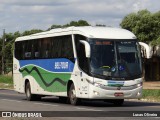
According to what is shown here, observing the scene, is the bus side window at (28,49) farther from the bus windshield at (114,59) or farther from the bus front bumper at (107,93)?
the bus front bumper at (107,93)

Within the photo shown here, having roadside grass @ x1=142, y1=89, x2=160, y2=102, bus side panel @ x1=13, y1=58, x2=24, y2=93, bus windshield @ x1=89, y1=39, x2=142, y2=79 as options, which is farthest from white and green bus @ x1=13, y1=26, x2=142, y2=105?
roadside grass @ x1=142, y1=89, x2=160, y2=102

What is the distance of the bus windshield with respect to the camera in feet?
75.8

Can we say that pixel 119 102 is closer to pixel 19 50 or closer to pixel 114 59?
pixel 114 59

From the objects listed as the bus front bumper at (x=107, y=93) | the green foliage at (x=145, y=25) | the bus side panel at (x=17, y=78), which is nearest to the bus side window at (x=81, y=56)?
the bus front bumper at (x=107, y=93)

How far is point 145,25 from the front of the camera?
233 feet

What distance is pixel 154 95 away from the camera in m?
33.5

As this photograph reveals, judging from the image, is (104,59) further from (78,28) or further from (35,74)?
(35,74)

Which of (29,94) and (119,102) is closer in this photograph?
(119,102)

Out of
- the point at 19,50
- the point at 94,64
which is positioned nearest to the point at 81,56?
the point at 94,64

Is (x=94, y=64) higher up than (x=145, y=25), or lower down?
lower down

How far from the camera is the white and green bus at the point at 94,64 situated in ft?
75.6

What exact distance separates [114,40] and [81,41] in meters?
1.40

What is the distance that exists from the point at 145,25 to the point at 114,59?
159ft

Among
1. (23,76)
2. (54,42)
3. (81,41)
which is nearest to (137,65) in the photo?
(81,41)
